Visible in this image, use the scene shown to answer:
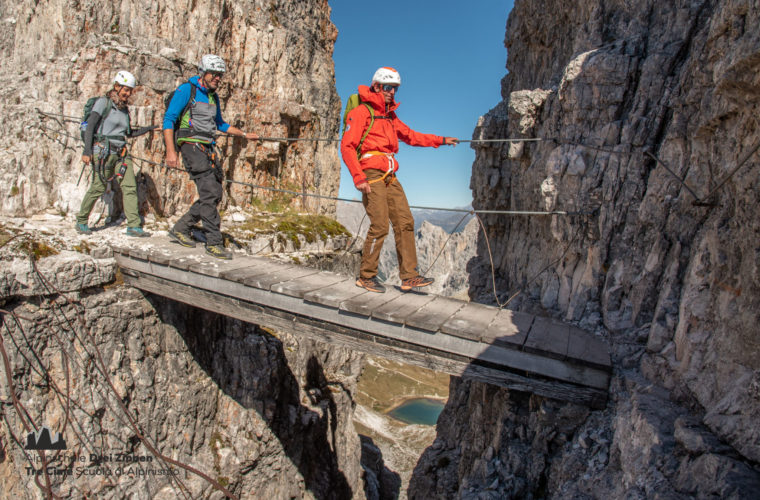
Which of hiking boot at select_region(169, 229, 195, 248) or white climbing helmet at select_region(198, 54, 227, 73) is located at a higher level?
white climbing helmet at select_region(198, 54, 227, 73)

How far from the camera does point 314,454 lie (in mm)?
13305

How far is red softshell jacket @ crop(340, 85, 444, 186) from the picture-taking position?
632 cm

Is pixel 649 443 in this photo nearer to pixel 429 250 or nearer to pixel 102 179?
pixel 102 179

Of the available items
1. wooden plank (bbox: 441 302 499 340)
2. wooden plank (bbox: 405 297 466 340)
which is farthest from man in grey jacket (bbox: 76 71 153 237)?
wooden plank (bbox: 441 302 499 340)

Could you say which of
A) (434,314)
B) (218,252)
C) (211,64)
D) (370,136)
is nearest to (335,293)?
(434,314)

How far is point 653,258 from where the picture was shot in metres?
5.45

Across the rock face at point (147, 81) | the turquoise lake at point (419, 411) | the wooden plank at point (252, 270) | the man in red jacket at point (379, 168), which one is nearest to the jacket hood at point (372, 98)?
the man in red jacket at point (379, 168)

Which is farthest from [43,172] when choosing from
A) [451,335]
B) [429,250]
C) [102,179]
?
[429,250]

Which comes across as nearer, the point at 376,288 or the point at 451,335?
the point at 451,335

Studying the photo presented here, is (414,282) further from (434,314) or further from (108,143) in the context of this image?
(108,143)

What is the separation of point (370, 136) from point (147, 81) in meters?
6.93

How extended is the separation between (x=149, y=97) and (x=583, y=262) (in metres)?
10.6

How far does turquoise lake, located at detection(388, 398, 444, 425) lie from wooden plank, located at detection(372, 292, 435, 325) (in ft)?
223

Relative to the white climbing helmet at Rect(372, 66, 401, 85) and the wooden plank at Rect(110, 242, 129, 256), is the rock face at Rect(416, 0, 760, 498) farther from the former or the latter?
the wooden plank at Rect(110, 242, 129, 256)
